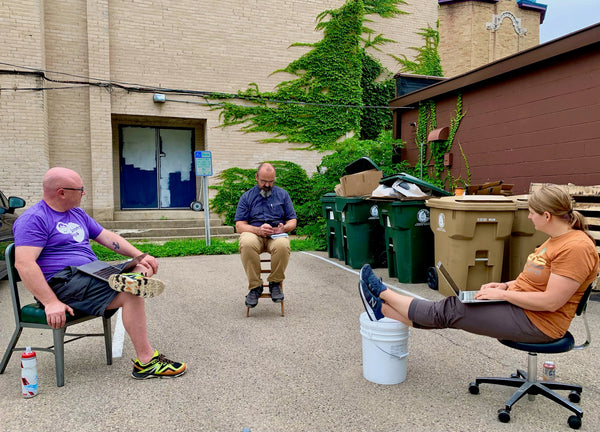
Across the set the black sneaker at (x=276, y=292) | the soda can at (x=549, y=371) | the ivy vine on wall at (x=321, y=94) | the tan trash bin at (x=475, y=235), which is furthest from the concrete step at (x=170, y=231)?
the soda can at (x=549, y=371)

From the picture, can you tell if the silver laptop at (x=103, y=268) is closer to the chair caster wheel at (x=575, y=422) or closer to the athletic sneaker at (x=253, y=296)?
the athletic sneaker at (x=253, y=296)

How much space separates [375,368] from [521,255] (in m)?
3.54

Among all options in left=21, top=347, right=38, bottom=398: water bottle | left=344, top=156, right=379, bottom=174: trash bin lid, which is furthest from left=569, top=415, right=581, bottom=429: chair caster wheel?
left=344, top=156, right=379, bottom=174: trash bin lid

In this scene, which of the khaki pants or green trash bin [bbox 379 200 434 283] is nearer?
the khaki pants

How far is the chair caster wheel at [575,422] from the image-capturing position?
2531 millimetres

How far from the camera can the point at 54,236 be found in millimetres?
3205

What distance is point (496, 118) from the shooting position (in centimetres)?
866

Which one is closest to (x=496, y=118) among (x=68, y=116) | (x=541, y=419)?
(x=541, y=419)

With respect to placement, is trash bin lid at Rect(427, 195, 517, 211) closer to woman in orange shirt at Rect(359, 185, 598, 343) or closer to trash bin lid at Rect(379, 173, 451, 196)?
trash bin lid at Rect(379, 173, 451, 196)

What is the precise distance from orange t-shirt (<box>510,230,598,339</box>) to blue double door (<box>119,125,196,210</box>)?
11609mm

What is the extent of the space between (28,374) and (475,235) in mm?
4629

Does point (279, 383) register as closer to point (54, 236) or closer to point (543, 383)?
point (543, 383)

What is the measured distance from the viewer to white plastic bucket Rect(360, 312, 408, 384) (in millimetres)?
3096

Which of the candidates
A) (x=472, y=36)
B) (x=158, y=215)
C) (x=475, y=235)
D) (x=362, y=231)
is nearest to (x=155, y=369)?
(x=475, y=235)
